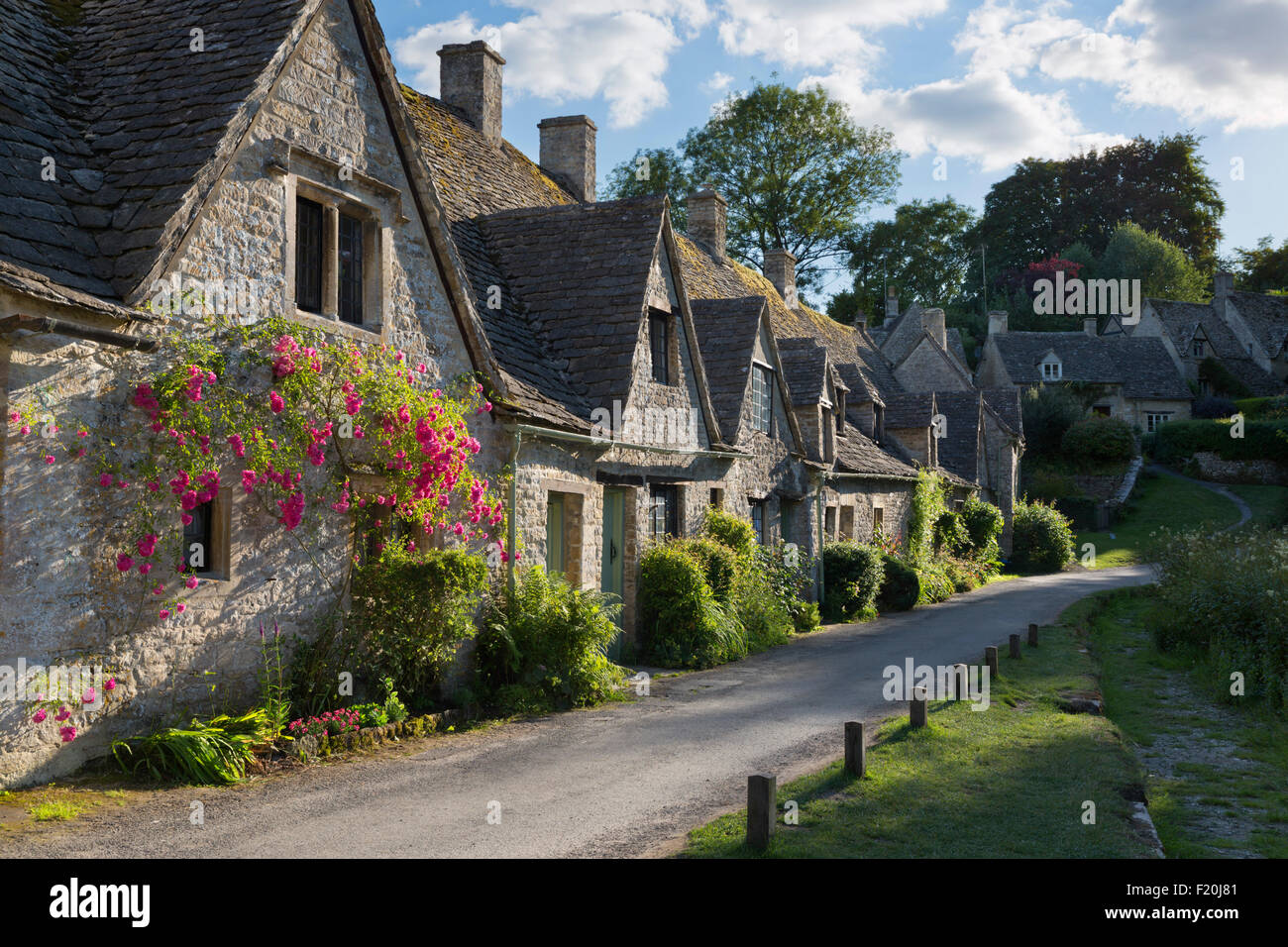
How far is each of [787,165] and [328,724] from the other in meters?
45.0

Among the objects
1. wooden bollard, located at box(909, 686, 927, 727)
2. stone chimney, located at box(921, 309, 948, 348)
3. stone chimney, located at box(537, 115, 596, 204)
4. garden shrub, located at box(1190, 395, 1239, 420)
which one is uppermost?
stone chimney, located at box(921, 309, 948, 348)

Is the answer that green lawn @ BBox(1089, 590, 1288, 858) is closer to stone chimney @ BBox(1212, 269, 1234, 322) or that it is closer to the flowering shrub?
the flowering shrub

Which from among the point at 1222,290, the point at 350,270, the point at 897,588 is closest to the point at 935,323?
the point at 897,588

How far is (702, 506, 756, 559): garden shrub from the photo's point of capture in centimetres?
1767

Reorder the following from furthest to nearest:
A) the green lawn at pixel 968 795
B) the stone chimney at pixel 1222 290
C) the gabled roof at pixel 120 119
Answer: the stone chimney at pixel 1222 290 → the gabled roof at pixel 120 119 → the green lawn at pixel 968 795

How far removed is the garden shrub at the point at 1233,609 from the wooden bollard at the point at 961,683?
347cm

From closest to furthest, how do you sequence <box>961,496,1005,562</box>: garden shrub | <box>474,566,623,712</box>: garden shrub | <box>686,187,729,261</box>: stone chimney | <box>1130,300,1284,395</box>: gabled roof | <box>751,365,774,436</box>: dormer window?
<box>474,566,623,712</box>: garden shrub, <box>751,365,774,436</box>: dormer window, <box>686,187,729,261</box>: stone chimney, <box>961,496,1005,562</box>: garden shrub, <box>1130,300,1284,395</box>: gabled roof

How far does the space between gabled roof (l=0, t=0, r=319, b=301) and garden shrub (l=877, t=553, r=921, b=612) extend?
1838 centimetres

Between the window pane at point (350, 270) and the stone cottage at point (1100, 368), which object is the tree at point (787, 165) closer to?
the stone cottage at point (1100, 368)

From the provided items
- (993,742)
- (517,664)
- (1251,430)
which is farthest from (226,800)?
(1251,430)

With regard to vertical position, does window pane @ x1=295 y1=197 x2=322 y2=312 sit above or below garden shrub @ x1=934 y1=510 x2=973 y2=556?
above

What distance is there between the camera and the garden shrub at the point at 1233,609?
45.0 feet

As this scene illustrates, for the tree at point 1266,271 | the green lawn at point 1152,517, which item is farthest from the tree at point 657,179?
the tree at point 1266,271

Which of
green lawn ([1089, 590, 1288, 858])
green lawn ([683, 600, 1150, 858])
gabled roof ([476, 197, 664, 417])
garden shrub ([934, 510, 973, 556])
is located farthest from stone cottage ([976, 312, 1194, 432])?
green lawn ([683, 600, 1150, 858])
